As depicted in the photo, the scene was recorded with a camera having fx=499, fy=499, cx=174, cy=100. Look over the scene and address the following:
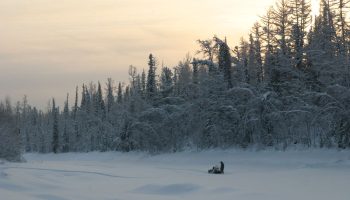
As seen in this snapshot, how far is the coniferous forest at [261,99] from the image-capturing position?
135 ft

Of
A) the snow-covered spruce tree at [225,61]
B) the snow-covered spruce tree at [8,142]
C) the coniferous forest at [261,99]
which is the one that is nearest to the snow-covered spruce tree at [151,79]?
the coniferous forest at [261,99]

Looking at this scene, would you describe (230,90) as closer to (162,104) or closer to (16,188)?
(162,104)

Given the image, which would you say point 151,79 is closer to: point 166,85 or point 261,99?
point 166,85

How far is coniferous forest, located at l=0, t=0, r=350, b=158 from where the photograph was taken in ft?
135

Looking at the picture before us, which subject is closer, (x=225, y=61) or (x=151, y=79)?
(x=225, y=61)

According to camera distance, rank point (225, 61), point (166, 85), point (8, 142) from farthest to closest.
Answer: point (166, 85) → point (225, 61) → point (8, 142)

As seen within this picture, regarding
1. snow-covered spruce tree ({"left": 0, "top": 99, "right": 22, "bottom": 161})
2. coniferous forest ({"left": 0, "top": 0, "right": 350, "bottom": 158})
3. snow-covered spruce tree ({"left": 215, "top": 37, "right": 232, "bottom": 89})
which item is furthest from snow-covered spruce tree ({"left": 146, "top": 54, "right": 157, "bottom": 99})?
snow-covered spruce tree ({"left": 0, "top": 99, "right": 22, "bottom": 161})

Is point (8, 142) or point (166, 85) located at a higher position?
point (166, 85)

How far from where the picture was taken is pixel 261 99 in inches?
1805

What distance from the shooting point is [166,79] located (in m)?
72.4

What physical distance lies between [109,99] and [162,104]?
151 feet

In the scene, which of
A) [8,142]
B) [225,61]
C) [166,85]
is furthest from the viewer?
[166,85]

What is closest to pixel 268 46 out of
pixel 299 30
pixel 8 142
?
pixel 299 30

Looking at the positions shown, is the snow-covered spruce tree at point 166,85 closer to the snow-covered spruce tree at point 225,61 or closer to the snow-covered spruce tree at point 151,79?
the snow-covered spruce tree at point 151,79
